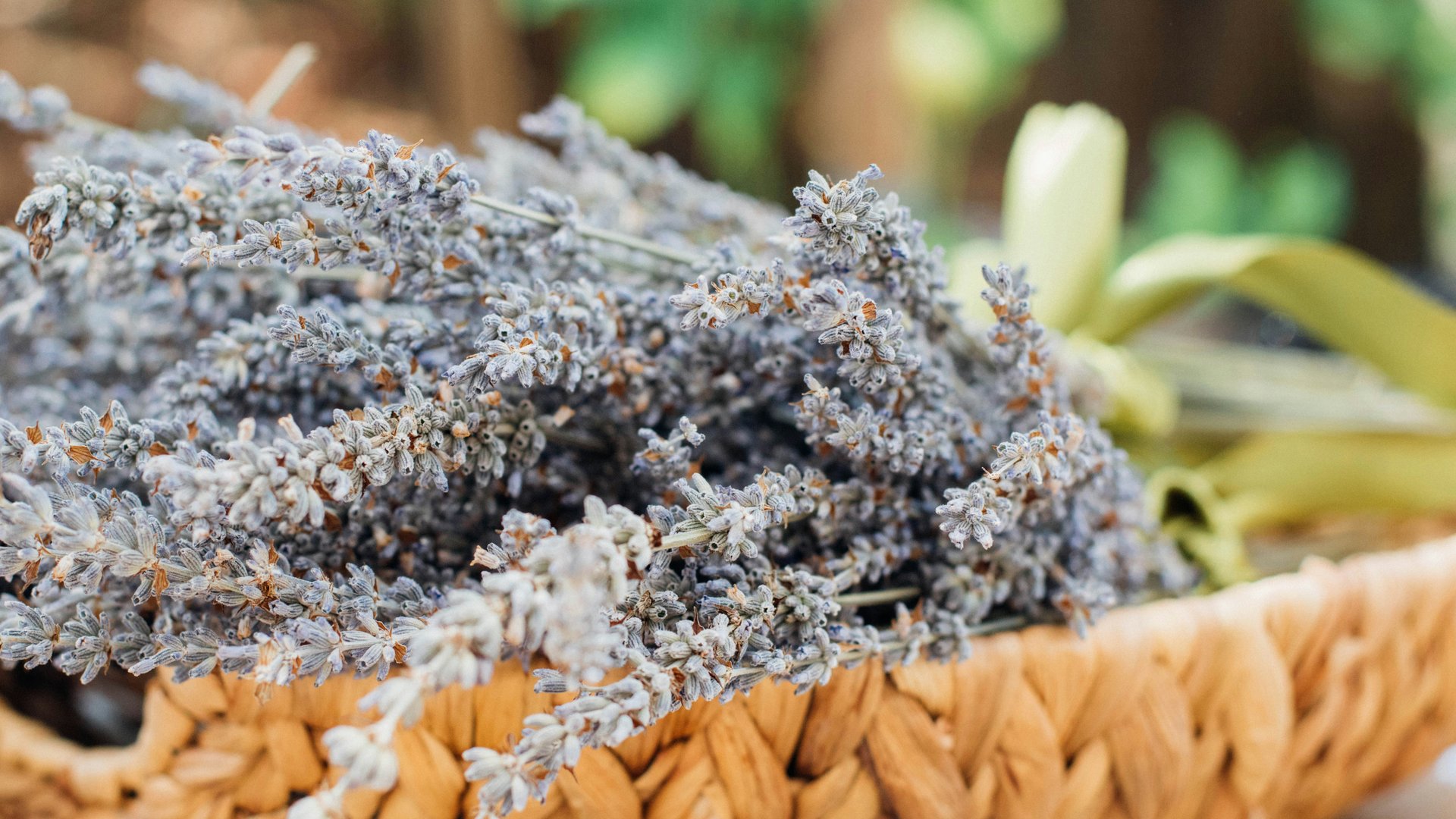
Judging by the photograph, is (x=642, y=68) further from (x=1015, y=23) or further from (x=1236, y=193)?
(x=1236, y=193)

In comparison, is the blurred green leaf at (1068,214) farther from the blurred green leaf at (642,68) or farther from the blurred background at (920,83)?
the blurred green leaf at (642,68)

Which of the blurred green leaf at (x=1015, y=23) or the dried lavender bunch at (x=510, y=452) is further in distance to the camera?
the blurred green leaf at (x=1015, y=23)

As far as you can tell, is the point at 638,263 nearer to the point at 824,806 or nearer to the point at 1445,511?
the point at 824,806

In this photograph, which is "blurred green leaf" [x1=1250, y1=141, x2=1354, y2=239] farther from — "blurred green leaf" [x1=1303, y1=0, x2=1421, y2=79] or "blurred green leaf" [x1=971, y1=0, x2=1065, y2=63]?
"blurred green leaf" [x1=971, y1=0, x2=1065, y2=63]

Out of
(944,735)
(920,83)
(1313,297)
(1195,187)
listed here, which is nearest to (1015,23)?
(920,83)

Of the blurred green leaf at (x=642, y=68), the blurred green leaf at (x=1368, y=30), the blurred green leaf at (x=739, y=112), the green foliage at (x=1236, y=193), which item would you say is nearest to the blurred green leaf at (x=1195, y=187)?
the green foliage at (x=1236, y=193)

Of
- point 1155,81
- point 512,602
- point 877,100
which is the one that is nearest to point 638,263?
point 512,602
